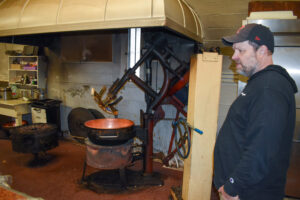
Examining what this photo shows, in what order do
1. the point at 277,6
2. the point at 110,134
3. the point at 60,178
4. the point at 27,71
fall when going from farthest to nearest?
the point at 27,71, the point at 60,178, the point at 277,6, the point at 110,134

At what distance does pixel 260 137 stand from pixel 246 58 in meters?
0.54

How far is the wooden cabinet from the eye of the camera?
5.12 m

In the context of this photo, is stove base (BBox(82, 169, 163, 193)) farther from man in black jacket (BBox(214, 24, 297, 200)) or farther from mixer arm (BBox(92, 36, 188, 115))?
man in black jacket (BBox(214, 24, 297, 200))

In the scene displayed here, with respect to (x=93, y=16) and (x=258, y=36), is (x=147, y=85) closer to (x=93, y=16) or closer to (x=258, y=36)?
(x=93, y=16)

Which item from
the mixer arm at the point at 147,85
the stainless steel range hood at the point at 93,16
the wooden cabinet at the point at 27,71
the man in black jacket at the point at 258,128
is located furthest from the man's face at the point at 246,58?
the wooden cabinet at the point at 27,71

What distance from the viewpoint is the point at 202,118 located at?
2127 millimetres

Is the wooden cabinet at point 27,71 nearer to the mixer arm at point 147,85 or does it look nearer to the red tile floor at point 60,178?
the red tile floor at point 60,178

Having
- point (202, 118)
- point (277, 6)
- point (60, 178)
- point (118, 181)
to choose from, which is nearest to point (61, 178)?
point (60, 178)

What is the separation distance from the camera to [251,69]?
4.54 ft

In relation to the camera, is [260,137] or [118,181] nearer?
[260,137]

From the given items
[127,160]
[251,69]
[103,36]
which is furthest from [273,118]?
[103,36]

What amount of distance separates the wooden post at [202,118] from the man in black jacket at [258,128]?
61 cm

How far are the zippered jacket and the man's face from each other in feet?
0.19

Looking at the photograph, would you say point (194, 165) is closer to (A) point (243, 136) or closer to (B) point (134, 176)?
(A) point (243, 136)
